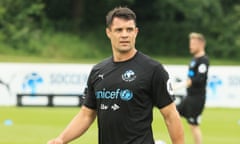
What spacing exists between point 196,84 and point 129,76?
23.7 ft

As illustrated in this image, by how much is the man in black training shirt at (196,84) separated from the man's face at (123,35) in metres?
6.68

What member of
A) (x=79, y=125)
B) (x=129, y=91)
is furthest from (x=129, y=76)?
(x=79, y=125)

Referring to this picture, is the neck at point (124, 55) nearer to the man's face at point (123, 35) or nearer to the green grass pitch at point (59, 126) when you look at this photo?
the man's face at point (123, 35)

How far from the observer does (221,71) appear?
73.3 feet

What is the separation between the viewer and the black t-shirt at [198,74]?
12.3 m

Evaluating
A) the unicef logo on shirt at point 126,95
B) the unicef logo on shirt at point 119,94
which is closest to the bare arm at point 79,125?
the unicef logo on shirt at point 119,94

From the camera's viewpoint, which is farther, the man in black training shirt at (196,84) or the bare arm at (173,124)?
the man in black training shirt at (196,84)

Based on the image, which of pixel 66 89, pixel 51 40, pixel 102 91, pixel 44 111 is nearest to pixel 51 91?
pixel 66 89

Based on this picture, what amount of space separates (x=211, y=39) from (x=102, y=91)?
4788 centimetres

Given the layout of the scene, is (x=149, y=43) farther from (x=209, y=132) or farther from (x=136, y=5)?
(x=209, y=132)

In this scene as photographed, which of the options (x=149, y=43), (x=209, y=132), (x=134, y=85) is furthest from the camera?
(x=149, y=43)

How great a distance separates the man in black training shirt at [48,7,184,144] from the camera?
5.54 meters

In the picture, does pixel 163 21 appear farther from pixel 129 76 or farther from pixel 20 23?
pixel 129 76

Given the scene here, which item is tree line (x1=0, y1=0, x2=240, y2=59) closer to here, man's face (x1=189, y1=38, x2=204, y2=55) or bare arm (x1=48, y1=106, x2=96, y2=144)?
man's face (x1=189, y1=38, x2=204, y2=55)
